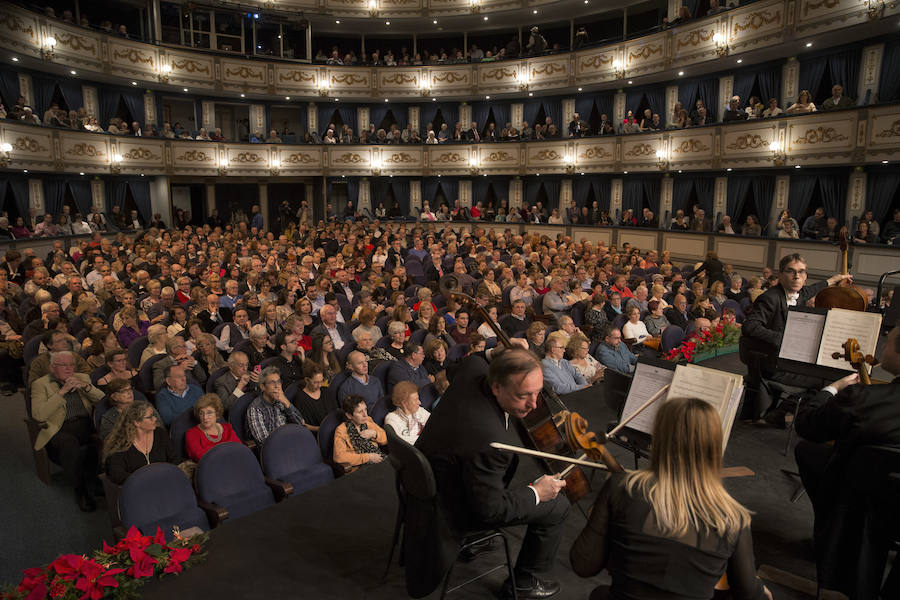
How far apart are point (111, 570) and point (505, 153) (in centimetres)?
1883

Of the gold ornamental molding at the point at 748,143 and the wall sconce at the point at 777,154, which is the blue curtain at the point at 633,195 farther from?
the wall sconce at the point at 777,154

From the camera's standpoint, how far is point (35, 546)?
14.1 ft

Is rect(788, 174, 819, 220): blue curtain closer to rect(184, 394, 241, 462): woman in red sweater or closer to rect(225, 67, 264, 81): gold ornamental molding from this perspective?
rect(184, 394, 241, 462): woman in red sweater

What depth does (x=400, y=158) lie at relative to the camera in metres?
21.5

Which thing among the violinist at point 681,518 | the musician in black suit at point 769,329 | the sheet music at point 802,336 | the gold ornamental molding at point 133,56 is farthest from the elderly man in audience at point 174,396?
the gold ornamental molding at point 133,56

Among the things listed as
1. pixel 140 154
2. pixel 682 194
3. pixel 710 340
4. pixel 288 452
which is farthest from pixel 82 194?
pixel 710 340

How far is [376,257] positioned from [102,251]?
221 inches

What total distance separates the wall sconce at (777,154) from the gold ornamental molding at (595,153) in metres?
5.02

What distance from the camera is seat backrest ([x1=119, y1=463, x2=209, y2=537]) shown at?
3.67m

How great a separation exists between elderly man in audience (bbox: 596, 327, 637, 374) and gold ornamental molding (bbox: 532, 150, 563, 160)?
522 inches

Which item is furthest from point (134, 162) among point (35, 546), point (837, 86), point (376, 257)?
point (837, 86)

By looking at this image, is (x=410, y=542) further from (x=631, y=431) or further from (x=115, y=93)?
(x=115, y=93)

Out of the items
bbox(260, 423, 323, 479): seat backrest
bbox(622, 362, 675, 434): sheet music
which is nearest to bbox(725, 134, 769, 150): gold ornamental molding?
bbox(622, 362, 675, 434): sheet music

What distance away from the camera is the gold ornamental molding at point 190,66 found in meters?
18.5
